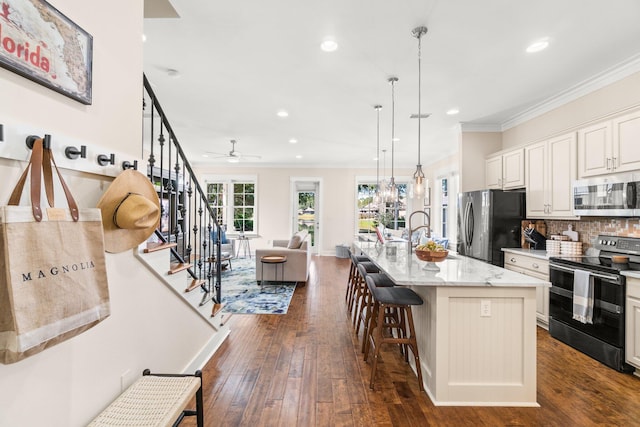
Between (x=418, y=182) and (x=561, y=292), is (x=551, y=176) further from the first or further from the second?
(x=418, y=182)

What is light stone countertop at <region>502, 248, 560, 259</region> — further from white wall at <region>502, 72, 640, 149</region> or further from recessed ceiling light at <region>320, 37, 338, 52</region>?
recessed ceiling light at <region>320, 37, 338, 52</region>

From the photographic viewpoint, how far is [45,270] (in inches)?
38.3

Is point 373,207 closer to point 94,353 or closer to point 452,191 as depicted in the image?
point 452,191

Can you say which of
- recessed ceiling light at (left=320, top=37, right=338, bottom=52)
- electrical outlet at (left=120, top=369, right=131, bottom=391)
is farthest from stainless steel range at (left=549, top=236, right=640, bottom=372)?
electrical outlet at (left=120, top=369, right=131, bottom=391)

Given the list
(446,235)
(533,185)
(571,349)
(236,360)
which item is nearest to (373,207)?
(446,235)

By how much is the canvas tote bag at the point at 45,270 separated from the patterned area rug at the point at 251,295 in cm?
242

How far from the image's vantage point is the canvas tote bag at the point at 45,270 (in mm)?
887

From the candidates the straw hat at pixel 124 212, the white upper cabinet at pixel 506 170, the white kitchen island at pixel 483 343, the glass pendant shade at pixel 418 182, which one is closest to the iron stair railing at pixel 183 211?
the straw hat at pixel 124 212

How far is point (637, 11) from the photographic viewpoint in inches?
88.9

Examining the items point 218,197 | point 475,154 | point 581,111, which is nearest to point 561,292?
point 581,111

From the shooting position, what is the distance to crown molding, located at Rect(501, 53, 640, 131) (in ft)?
9.72

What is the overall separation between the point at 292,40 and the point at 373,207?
6.83 m

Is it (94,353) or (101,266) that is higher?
(101,266)

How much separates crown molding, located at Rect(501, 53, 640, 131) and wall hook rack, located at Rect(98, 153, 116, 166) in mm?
4399
